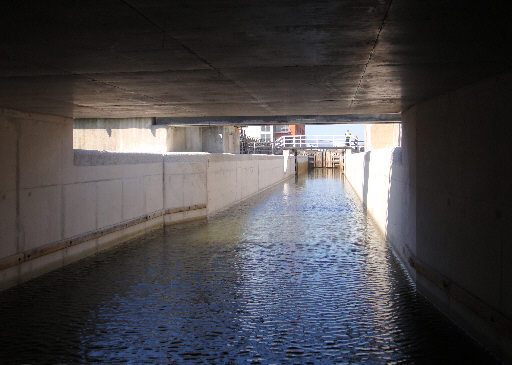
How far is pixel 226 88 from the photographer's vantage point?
9016 mm

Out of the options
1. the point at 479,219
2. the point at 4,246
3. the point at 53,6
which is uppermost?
the point at 53,6

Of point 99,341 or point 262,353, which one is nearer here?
point 262,353

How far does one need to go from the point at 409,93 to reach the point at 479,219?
10.2ft

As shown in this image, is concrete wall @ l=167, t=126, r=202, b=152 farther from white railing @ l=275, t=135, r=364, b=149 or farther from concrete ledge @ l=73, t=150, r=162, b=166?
white railing @ l=275, t=135, r=364, b=149

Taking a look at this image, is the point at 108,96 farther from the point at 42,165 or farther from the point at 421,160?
the point at 421,160

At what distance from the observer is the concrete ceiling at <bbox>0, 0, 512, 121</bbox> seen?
14.2ft

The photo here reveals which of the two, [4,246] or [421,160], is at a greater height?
[421,160]

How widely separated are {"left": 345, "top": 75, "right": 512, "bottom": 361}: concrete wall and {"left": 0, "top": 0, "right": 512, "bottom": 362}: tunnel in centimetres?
3

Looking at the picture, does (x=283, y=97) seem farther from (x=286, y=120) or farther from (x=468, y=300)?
(x=286, y=120)

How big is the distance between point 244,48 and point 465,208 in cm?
368

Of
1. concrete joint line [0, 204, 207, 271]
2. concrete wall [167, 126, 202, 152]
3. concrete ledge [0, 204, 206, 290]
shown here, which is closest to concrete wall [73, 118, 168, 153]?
concrete wall [167, 126, 202, 152]

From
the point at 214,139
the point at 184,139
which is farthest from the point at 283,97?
the point at 214,139

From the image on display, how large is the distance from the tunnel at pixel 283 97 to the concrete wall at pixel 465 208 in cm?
3

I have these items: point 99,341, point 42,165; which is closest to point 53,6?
point 99,341
